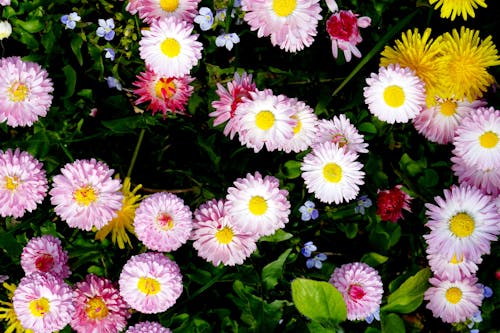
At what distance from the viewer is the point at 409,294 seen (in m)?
2.26

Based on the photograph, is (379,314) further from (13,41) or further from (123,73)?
(13,41)

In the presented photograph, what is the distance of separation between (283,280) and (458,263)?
0.61 metres

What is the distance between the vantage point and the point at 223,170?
236 cm

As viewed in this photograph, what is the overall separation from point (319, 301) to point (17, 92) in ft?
3.80

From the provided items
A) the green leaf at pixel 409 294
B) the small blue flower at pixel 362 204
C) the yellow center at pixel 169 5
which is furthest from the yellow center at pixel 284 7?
the green leaf at pixel 409 294

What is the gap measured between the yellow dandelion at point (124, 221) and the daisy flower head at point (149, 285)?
11 cm

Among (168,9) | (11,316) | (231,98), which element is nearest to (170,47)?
(168,9)

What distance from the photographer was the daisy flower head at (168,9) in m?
2.20

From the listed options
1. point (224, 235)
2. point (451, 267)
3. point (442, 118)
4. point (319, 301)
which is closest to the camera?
point (319, 301)

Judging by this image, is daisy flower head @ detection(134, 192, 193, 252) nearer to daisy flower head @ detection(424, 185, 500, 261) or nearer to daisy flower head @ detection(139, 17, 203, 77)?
daisy flower head @ detection(139, 17, 203, 77)

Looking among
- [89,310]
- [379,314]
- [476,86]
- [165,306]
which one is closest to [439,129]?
[476,86]

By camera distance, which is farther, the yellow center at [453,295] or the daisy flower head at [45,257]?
the yellow center at [453,295]

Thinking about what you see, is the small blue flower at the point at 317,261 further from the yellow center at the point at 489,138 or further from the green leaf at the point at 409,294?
the yellow center at the point at 489,138

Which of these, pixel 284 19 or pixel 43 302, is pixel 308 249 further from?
pixel 43 302
